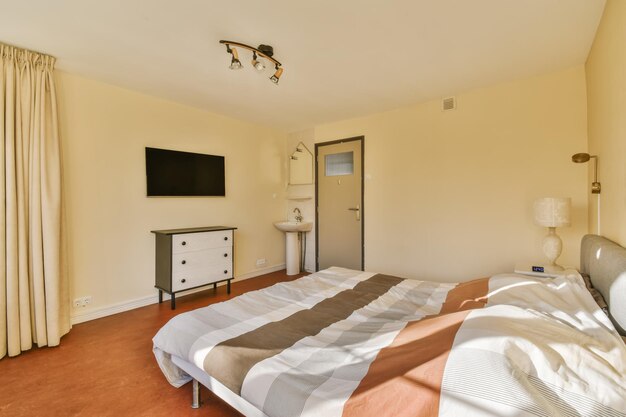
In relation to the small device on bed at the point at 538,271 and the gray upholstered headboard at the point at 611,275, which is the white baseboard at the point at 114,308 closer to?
the small device on bed at the point at 538,271

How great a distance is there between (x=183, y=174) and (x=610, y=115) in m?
3.97

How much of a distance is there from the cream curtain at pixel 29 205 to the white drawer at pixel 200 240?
98 centimetres

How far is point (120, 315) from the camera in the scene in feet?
9.80

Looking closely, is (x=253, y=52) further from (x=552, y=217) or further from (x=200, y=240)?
(x=552, y=217)

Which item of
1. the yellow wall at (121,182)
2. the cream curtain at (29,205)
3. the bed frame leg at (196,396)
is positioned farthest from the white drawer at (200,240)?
the bed frame leg at (196,396)

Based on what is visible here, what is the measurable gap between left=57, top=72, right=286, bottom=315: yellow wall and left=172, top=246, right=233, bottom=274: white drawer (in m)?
0.44

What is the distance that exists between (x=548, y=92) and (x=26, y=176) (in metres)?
4.75

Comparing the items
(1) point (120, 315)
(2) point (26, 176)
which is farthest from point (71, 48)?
(1) point (120, 315)

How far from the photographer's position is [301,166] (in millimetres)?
4773

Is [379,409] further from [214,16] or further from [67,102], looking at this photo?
[67,102]

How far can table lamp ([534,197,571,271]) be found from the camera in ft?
7.95

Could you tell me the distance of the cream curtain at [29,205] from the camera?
221 centimetres

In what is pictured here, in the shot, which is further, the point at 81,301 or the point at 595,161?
the point at 81,301

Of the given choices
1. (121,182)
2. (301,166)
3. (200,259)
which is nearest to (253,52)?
(121,182)
